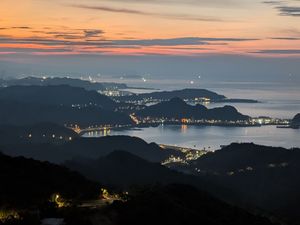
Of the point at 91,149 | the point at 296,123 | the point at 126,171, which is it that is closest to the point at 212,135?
the point at 296,123

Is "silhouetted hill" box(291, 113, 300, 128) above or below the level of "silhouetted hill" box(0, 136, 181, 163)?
below

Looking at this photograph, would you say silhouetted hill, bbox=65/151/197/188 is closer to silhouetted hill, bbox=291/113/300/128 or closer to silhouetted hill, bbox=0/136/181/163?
silhouetted hill, bbox=0/136/181/163

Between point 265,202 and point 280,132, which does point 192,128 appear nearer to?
point 280,132

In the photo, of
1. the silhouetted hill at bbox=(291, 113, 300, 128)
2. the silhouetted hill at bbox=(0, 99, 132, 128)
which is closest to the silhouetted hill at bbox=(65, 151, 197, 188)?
the silhouetted hill at bbox=(0, 99, 132, 128)

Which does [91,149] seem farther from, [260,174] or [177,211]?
[177,211]

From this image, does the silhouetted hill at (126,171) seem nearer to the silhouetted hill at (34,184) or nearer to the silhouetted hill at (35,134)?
the silhouetted hill at (34,184)

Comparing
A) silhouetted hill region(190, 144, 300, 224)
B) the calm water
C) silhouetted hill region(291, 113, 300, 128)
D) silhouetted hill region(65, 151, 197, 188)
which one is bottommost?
the calm water

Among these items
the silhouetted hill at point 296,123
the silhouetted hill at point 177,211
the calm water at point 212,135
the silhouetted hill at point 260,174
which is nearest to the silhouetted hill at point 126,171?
the silhouetted hill at point 260,174
